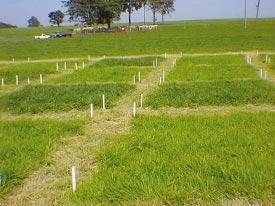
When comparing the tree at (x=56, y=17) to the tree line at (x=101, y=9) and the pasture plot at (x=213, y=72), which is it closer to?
the tree line at (x=101, y=9)

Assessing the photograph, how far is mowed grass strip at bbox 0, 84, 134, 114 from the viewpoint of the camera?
1337 cm

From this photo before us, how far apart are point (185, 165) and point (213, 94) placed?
7314 mm

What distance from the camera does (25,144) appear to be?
357 inches

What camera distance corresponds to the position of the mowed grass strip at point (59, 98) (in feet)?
43.9

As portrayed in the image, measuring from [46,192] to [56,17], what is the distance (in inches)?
6400

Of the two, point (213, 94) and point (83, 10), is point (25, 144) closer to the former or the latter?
point (213, 94)

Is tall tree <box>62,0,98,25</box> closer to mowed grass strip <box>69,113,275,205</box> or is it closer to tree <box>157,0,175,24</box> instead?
tree <box>157,0,175,24</box>

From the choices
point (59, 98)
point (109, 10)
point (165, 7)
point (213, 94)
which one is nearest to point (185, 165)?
point (213, 94)

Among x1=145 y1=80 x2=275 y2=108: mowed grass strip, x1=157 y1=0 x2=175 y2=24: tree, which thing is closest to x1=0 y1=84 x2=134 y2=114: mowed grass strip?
x1=145 y1=80 x2=275 y2=108: mowed grass strip

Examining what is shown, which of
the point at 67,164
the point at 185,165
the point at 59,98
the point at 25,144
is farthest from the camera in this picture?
the point at 59,98

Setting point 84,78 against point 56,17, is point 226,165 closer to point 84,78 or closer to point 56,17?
point 84,78

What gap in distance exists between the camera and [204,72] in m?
21.5

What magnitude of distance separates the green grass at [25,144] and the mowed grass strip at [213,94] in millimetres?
3553

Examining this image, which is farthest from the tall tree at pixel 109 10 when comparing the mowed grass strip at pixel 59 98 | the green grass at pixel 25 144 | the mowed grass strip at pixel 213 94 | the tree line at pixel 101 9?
the green grass at pixel 25 144
